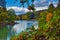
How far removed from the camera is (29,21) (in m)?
2.29

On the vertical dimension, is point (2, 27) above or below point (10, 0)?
below

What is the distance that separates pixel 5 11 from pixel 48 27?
94 cm

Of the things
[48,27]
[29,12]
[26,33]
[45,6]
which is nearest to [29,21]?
[29,12]

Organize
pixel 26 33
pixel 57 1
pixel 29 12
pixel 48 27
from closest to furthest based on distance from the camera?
pixel 48 27 → pixel 26 33 → pixel 57 1 → pixel 29 12

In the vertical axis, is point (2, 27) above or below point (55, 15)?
below

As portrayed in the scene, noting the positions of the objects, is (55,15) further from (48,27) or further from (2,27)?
(2,27)

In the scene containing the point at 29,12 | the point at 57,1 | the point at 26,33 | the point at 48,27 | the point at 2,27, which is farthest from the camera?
the point at 2,27

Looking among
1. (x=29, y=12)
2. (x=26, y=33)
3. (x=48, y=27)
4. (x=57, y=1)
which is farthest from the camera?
(x=29, y=12)

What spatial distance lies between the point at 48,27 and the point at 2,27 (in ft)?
3.48

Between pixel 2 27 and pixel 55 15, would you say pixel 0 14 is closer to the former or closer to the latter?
pixel 2 27

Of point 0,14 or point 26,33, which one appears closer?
point 26,33

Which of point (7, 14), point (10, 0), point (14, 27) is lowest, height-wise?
point (14, 27)

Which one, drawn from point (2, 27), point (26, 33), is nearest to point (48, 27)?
point (26, 33)

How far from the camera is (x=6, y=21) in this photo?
2.35 meters
